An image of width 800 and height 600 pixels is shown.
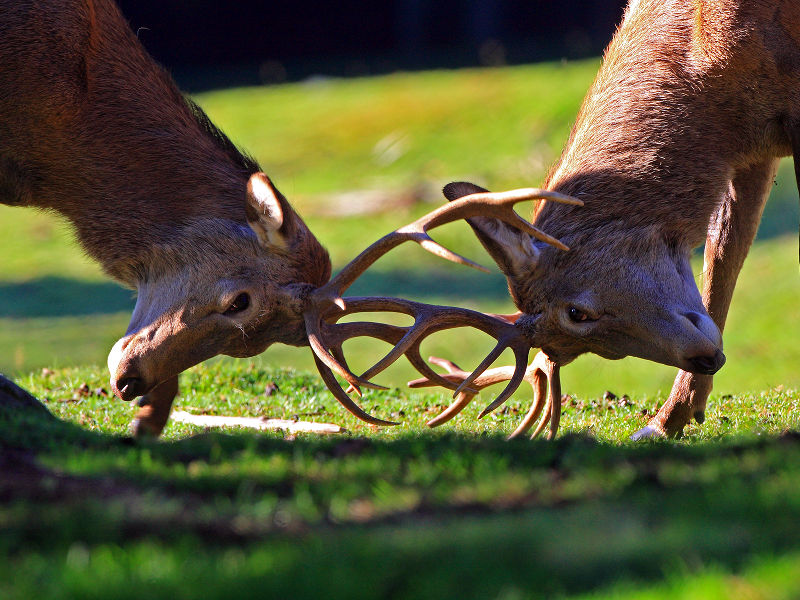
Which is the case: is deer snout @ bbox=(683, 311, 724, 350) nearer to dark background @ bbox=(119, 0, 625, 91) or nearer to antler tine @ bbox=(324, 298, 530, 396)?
antler tine @ bbox=(324, 298, 530, 396)

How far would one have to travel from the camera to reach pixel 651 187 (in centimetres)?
632

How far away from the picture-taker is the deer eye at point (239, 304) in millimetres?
6156

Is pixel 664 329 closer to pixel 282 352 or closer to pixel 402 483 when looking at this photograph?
pixel 402 483

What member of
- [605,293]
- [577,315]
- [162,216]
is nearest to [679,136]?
[605,293]

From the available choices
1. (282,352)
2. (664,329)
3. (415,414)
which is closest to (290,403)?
(415,414)

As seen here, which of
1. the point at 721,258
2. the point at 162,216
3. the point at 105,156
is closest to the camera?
the point at 162,216

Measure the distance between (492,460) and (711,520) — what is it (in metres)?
1.14

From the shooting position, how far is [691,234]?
6.40 meters

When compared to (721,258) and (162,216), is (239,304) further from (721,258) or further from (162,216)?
(721,258)

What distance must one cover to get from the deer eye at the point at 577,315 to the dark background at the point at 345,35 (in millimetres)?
18524

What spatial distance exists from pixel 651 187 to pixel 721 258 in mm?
1068

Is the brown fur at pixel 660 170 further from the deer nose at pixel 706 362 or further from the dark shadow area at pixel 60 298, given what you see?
the dark shadow area at pixel 60 298

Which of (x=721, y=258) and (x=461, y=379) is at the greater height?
(x=721, y=258)

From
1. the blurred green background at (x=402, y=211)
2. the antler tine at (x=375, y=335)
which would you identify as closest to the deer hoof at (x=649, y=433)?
the antler tine at (x=375, y=335)
